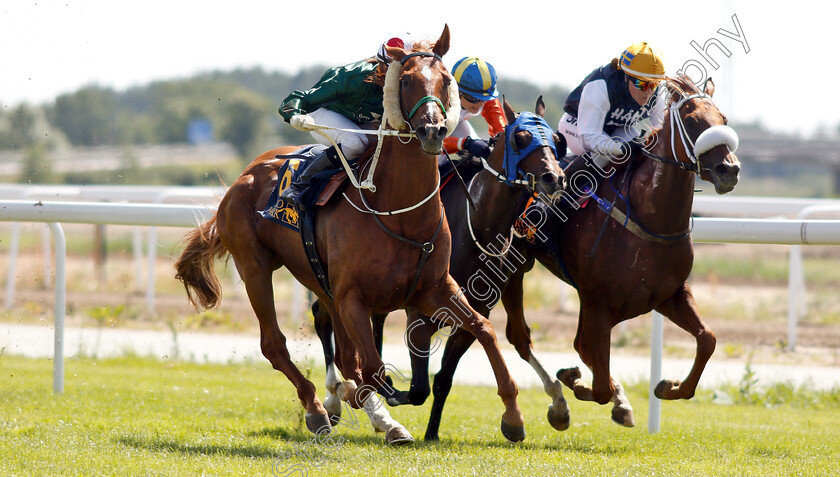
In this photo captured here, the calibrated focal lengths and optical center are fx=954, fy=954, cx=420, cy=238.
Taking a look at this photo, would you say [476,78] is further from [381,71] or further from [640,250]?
[640,250]

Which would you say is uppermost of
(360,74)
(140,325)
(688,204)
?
(360,74)

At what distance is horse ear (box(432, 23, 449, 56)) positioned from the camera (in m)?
4.86

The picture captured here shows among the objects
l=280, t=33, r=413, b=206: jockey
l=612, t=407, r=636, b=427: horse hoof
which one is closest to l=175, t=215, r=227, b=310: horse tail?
l=280, t=33, r=413, b=206: jockey

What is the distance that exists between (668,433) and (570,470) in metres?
1.69

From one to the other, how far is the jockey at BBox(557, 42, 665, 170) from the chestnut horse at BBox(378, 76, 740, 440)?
0.46ft

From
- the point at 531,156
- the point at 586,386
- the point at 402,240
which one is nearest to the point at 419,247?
the point at 402,240

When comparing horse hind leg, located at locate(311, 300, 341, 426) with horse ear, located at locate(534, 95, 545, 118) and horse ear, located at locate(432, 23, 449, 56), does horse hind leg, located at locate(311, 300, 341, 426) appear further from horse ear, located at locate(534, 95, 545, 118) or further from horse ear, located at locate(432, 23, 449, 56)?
horse ear, located at locate(432, 23, 449, 56)

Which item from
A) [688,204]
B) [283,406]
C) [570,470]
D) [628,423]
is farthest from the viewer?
[283,406]

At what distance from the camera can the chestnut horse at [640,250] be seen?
5.35 meters

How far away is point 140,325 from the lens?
34.9ft

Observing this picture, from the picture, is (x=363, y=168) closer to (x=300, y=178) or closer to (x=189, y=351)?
(x=300, y=178)

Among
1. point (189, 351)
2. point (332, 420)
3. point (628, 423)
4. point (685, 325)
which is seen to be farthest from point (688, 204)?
point (189, 351)

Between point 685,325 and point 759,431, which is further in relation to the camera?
point 759,431

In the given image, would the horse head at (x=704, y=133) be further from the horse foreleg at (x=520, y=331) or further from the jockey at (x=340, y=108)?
the jockey at (x=340, y=108)
